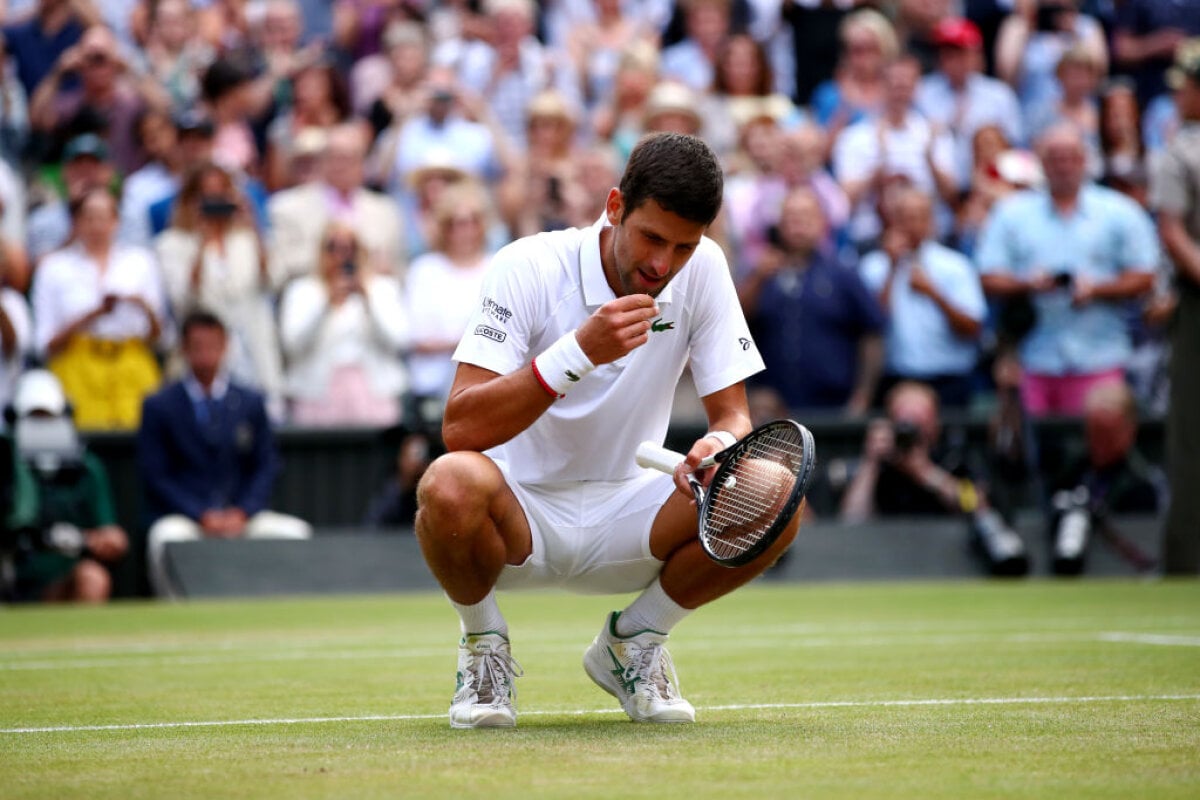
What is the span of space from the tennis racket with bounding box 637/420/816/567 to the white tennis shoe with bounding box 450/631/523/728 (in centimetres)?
75

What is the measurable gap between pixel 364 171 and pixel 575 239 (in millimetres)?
9587

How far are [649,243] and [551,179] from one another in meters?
8.50

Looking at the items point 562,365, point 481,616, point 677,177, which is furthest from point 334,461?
point 677,177

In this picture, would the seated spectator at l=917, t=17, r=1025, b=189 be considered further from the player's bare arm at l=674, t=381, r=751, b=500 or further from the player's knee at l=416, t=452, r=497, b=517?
the player's knee at l=416, t=452, r=497, b=517

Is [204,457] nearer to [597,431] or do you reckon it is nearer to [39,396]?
[39,396]

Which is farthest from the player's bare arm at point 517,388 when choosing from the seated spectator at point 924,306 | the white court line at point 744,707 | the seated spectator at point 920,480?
the seated spectator at point 924,306

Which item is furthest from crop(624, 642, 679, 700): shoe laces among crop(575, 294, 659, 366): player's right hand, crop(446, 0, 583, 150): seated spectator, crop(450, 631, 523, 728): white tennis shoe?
crop(446, 0, 583, 150): seated spectator

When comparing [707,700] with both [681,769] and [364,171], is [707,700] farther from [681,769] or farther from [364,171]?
[364,171]

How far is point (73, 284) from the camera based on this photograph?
41.9 ft

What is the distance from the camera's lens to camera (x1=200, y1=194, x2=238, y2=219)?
13.0 meters

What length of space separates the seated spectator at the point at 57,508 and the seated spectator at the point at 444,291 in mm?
2246

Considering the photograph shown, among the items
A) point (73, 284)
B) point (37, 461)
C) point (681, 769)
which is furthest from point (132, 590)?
point (681, 769)

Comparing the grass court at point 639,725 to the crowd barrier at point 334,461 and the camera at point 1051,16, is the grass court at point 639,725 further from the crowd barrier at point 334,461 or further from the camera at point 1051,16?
the camera at point 1051,16

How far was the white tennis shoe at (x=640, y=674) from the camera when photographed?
5.63 metres
